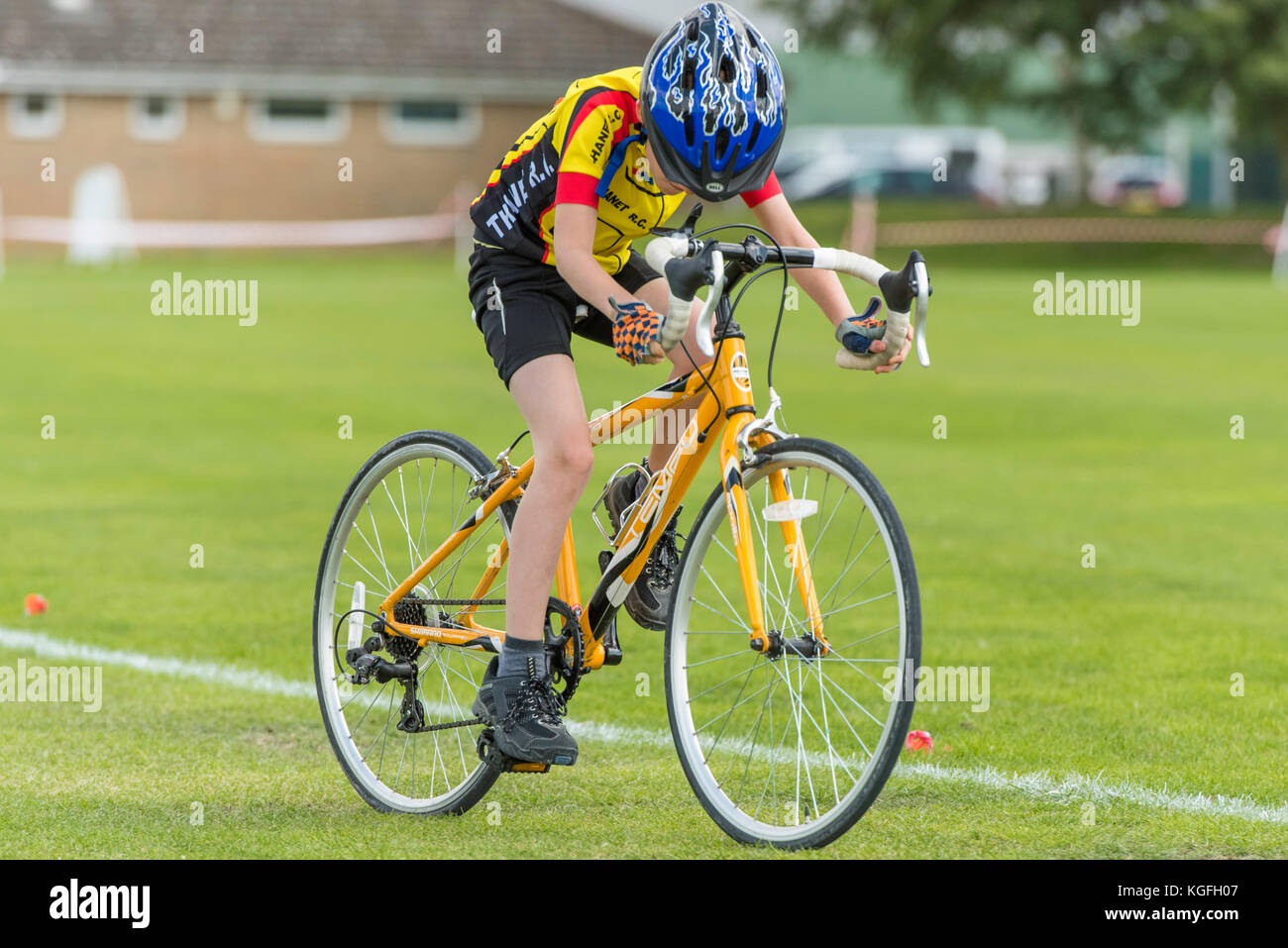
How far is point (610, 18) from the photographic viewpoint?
179 ft

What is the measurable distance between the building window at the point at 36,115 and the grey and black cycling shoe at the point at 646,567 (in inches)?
1811

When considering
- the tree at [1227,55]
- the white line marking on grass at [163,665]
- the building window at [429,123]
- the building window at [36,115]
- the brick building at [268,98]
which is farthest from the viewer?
the building window at [429,123]

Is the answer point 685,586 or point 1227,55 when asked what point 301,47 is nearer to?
point 1227,55

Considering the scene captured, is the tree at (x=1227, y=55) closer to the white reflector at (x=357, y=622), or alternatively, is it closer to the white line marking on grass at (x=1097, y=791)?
the white line marking on grass at (x=1097, y=791)

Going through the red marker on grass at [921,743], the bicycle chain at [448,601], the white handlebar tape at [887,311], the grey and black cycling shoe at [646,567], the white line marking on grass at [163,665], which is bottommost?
the red marker on grass at [921,743]

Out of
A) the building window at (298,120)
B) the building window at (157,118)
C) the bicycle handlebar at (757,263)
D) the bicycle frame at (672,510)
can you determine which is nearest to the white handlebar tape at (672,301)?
the bicycle handlebar at (757,263)

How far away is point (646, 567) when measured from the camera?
5.63m

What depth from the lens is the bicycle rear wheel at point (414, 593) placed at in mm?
5820

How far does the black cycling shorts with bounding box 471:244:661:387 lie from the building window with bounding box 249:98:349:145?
46.0 meters

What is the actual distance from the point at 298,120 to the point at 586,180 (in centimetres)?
4720

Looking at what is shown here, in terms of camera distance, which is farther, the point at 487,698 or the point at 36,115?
the point at 36,115

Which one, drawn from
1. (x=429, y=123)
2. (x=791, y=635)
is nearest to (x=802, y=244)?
(x=791, y=635)

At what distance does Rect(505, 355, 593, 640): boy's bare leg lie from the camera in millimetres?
5238

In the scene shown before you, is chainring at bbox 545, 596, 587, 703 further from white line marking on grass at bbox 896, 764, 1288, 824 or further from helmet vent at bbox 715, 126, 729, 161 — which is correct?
helmet vent at bbox 715, 126, 729, 161
